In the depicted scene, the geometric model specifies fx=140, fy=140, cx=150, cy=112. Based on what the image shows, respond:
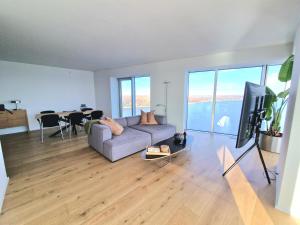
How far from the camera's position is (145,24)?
2.21m

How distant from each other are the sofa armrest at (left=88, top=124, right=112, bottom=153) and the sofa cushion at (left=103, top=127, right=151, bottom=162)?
0.41ft

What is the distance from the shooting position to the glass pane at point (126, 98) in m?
6.51

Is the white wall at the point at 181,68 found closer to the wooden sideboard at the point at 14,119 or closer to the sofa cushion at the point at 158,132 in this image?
the sofa cushion at the point at 158,132

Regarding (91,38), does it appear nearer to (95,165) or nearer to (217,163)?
(95,165)

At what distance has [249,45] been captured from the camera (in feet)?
10.6

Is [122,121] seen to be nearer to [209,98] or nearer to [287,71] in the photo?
[209,98]

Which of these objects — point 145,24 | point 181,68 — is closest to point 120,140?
point 145,24

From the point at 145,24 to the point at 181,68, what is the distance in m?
2.59

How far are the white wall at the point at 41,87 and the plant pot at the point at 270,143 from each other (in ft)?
22.7

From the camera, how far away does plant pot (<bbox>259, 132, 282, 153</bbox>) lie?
315 cm

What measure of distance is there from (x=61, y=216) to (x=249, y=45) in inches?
181

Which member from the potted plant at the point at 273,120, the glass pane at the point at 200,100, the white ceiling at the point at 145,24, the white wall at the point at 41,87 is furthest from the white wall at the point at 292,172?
the white wall at the point at 41,87

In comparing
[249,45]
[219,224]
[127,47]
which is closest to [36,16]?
[127,47]

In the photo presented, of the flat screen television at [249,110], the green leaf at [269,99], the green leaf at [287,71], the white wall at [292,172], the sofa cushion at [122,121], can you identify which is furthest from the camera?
the sofa cushion at [122,121]
